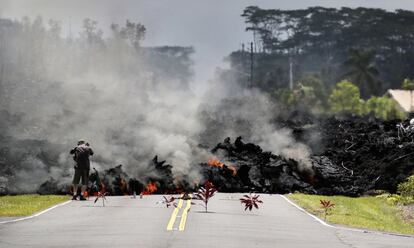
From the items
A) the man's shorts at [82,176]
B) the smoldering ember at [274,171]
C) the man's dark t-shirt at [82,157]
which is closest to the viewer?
the man's shorts at [82,176]

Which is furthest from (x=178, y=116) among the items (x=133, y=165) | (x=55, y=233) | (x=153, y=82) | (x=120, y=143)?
(x=153, y=82)

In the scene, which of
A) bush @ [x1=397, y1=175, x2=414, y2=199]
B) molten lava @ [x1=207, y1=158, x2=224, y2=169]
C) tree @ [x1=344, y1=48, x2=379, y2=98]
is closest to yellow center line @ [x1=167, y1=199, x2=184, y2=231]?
molten lava @ [x1=207, y1=158, x2=224, y2=169]

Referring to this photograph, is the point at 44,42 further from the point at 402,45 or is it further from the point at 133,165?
the point at 133,165

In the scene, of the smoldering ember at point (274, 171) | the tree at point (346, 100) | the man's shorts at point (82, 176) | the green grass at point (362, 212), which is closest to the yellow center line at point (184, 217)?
the green grass at point (362, 212)

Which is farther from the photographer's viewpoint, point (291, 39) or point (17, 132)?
point (291, 39)

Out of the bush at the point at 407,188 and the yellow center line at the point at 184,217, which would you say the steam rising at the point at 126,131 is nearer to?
the bush at the point at 407,188

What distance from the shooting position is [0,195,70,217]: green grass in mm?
22781

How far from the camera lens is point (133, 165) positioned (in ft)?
108

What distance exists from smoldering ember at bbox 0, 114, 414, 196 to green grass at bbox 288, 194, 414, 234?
2.17 meters

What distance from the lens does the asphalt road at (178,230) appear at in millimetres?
16172

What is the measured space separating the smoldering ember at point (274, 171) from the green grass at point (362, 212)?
7.12ft

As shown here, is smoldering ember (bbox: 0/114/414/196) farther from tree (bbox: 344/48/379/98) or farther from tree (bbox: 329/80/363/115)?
Result: tree (bbox: 344/48/379/98)

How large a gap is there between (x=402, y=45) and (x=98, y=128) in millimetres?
110744

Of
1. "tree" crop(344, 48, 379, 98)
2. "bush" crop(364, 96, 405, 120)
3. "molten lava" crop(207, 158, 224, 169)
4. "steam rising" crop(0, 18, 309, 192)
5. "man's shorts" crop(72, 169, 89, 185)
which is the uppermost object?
"tree" crop(344, 48, 379, 98)
